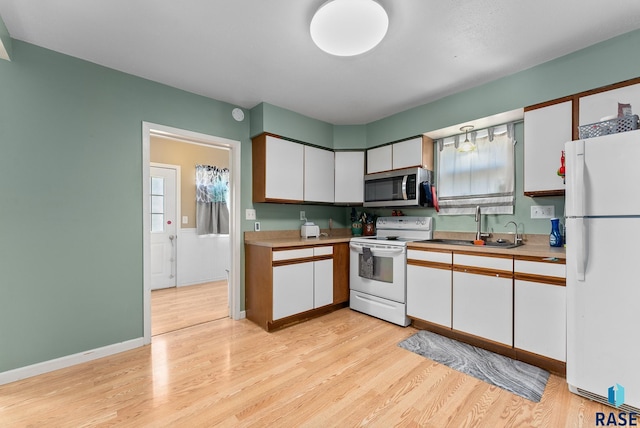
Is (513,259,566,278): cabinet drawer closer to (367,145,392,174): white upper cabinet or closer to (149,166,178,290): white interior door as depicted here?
(367,145,392,174): white upper cabinet

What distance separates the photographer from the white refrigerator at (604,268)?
1589mm

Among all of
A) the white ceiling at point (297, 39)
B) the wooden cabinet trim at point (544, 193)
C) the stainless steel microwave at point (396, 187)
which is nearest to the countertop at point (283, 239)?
the stainless steel microwave at point (396, 187)

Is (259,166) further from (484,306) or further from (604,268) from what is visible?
(604,268)

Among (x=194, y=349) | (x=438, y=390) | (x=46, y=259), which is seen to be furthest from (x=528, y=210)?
(x=46, y=259)

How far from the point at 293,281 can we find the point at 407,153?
6.65ft

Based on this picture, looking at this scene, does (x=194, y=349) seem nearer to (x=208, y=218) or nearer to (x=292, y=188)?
(x=292, y=188)

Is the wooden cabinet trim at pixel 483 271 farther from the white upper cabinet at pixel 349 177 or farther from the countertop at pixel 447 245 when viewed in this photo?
the white upper cabinet at pixel 349 177

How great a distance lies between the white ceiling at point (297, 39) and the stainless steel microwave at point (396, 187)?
0.92 m

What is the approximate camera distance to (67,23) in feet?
6.18

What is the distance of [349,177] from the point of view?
3.85 meters

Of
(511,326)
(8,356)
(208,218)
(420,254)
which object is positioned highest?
(208,218)

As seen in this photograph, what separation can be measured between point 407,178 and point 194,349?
281cm

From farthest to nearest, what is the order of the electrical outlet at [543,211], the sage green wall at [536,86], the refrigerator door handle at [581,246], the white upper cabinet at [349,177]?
the white upper cabinet at [349,177], the electrical outlet at [543,211], the sage green wall at [536,86], the refrigerator door handle at [581,246]

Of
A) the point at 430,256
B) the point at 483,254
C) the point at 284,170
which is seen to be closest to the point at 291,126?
the point at 284,170
